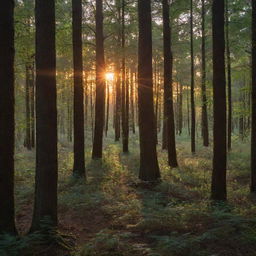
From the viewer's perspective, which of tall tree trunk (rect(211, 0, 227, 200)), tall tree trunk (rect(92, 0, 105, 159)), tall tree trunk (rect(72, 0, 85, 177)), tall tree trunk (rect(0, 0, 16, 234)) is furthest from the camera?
tall tree trunk (rect(92, 0, 105, 159))

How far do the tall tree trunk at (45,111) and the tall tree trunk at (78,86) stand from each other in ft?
21.3

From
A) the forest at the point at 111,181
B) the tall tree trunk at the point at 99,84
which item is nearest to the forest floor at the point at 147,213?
the forest at the point at 111,181

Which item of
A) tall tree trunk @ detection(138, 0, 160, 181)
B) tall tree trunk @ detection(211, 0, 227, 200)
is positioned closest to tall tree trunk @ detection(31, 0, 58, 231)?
tall tree trunk @ detection(211, 0, 227, 200)

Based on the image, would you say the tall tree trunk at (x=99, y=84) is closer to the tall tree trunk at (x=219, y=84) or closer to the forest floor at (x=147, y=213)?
the forest floor at (x=147, y=213)

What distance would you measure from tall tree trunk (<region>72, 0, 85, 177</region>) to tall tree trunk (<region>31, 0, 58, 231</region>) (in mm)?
6491

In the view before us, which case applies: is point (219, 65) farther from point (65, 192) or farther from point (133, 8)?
point (133, 8)

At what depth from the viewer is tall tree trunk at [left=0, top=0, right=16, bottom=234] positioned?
6016 mm

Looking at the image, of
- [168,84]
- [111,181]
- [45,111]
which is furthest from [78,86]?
[45,111]

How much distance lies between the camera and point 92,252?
5.80 metres

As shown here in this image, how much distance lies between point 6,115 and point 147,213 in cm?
460

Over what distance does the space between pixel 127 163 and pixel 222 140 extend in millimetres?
7563

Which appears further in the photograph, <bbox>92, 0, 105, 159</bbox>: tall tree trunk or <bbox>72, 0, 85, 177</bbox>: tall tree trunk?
<bbox>92, 0, 105, 159</bbox>: tall tree trunk

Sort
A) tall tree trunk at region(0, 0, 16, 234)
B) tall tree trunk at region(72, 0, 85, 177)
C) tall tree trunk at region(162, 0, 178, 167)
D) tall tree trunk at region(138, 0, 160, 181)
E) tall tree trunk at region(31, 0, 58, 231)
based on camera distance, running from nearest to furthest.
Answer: tall tree trunk at region(0, 0, 16, 234), tall tree trunk at region(31, 0, 58, 231), tall tree trunk at region(138, 0, 160, 181), tall tree trunk at region(72, 0, 85, 177), tall tree trunk at region(162, 0, 178, 167)

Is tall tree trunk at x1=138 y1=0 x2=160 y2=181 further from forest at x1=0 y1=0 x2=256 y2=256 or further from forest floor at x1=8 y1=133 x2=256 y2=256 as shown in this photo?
forest floor at x1=8 y1=133 x2=256 y2=256
